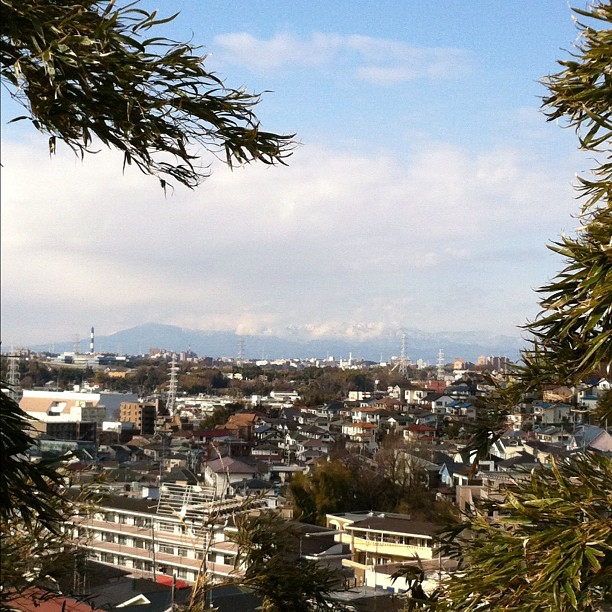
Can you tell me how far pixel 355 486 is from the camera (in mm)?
20062

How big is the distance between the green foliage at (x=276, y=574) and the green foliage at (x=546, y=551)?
3.55 feet

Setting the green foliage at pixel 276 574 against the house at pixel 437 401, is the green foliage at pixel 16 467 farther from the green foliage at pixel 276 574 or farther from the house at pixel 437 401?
the house at pixel 437 401

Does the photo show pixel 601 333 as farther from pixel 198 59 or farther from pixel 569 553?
pixel 198 59

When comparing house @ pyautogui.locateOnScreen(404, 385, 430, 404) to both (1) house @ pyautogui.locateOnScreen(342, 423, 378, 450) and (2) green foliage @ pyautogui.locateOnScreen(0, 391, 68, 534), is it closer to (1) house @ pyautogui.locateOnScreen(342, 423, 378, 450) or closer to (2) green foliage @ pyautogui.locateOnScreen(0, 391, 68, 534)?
(1) house @ pyautogui.locateOnScreen(342, 423, 378, 450)

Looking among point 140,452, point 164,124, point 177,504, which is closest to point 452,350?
point 140,452

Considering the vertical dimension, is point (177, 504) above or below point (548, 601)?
below

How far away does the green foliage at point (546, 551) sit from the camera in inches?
76.6

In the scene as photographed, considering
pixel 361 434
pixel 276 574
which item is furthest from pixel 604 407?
pixel 361 434

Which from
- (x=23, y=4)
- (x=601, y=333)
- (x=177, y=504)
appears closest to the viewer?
(x=23, y=4)

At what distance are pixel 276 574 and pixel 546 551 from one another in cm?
147

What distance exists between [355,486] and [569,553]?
18.5 meters

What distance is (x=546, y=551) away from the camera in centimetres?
204

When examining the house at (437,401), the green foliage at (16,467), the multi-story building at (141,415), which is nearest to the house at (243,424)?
the multi-story building at (141,415)

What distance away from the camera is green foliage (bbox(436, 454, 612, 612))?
1.95m
